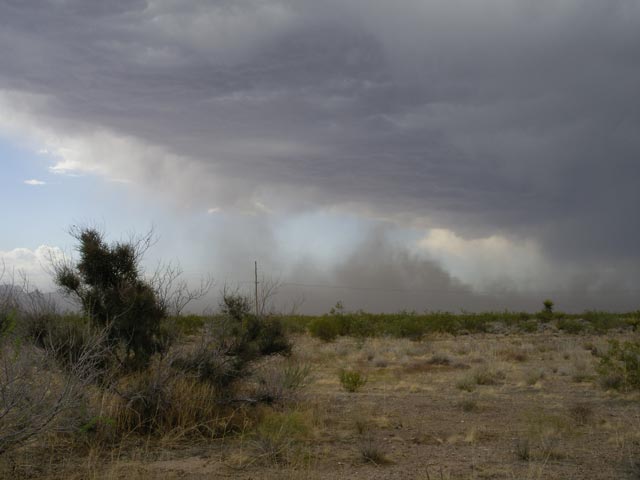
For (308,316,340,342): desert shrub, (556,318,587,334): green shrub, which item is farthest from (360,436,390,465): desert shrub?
(556,318,587,334): green shrub

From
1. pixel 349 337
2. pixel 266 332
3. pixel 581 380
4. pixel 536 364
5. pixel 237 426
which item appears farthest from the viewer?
pixel 349 337

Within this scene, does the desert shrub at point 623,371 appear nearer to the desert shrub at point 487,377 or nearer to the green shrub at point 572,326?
the desert shrub at point 487,377

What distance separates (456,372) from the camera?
23.7 metres

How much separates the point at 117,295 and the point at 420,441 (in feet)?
23.4

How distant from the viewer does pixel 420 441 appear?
11.1m

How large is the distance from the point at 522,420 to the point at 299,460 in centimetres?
625

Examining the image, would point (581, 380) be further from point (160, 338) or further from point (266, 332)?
point (160, 338)

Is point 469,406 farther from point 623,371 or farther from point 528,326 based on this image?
point 528,326

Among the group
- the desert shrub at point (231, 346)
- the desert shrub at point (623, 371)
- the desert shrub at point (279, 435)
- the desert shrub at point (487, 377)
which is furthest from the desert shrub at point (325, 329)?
the desert shrub at point (279, 435)

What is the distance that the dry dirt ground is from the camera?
28.6ft

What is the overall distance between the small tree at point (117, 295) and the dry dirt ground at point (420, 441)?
304 centimetres

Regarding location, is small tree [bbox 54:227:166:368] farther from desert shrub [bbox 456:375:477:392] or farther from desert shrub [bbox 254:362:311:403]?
desert shrub [bbox 456:375:477:392]

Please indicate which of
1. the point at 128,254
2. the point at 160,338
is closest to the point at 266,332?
the point at 160,338

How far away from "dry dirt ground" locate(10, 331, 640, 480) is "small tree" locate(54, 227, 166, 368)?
9.98 ft
